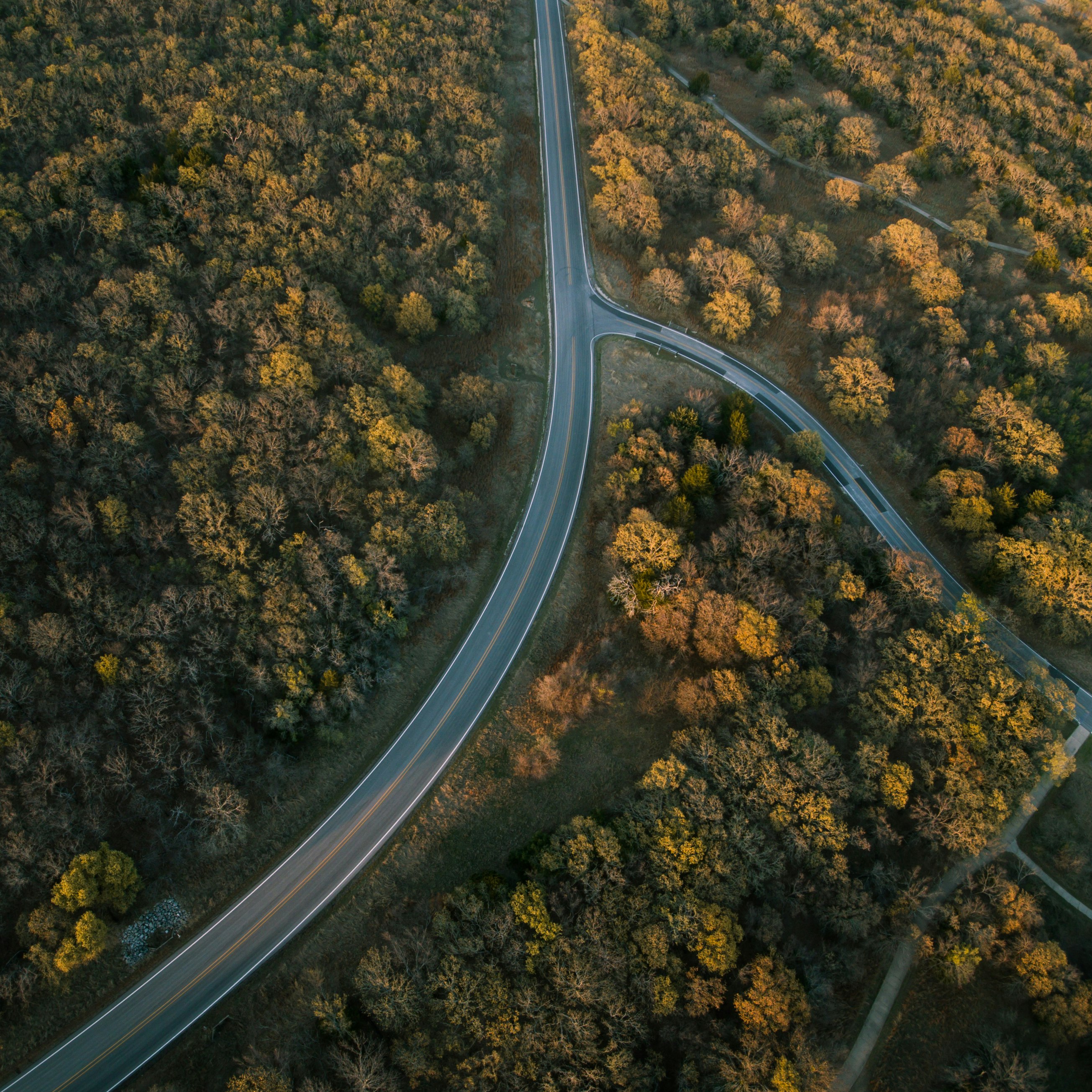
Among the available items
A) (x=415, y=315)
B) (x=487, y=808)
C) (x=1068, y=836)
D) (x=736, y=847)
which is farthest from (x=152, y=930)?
(x=1068, y=836)

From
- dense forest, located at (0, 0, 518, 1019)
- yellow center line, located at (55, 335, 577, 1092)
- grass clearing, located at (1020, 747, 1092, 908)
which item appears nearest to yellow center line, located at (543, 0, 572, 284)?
dense forest, located at (0, 0, 518, 1019)

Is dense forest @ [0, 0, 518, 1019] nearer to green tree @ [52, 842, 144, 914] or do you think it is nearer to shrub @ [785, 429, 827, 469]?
green tree @ [52, 842, 144, 914]

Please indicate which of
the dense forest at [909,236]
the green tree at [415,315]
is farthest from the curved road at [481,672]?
the green tree at [415,315]

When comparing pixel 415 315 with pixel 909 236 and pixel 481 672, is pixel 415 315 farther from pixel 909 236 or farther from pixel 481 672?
pixel 909 236

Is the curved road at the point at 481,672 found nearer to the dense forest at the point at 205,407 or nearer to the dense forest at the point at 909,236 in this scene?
the dense forest at the point at 909,236

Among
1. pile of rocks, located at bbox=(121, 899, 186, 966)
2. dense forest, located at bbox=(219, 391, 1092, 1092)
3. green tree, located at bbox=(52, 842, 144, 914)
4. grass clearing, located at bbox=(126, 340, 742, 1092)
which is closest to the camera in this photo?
green tree, located at bbox=(52, 842, 144, 914)

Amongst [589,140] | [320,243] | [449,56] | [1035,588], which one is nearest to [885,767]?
[1035,588]
